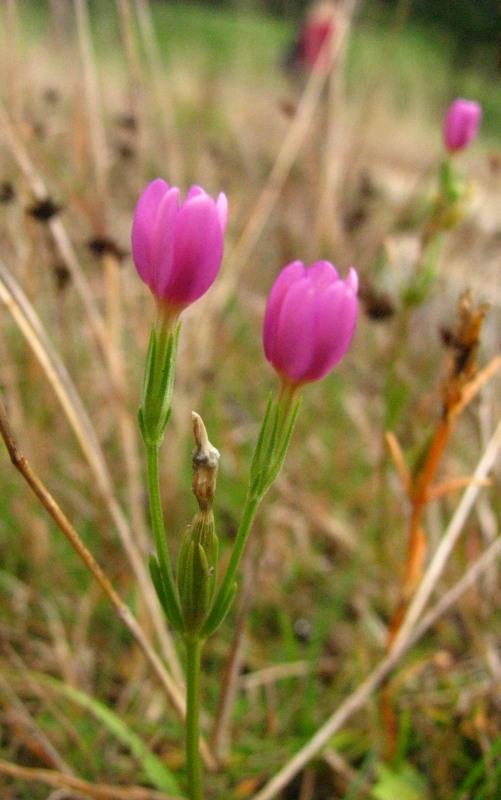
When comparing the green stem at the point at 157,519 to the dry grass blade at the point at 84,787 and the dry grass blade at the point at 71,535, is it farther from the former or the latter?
the dry grass blade at the point at 84,787

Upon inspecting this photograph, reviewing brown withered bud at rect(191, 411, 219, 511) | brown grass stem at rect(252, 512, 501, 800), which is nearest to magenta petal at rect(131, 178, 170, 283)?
brown withered bud at rect(191, 411, 219, 511)

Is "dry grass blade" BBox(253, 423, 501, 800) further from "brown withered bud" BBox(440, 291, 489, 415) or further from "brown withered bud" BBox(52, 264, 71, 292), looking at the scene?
"brown withered bud" BBox(52, 264, 71, 292)

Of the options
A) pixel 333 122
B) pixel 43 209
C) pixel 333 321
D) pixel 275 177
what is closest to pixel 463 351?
pixel 333 321

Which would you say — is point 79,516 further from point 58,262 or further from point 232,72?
point 232,72

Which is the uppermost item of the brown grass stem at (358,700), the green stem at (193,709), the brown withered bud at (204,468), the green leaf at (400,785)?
the brown withered bud at (204,468)

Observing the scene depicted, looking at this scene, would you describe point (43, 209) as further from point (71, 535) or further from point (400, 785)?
point (400, 785)

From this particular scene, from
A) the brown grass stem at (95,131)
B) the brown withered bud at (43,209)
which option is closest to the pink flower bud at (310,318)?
the brown withered bud at (43,209)

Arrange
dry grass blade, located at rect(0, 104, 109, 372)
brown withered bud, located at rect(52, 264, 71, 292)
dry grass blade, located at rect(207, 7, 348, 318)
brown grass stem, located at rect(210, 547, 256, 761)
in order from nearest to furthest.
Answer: brown grass stem, located at rect(210, 547, 256, 761) < dry grass blade, located at rect(0, 104, 109, 372) < brown withered bud, located at rect(52, 264, 71, 292) < dry grass blade, located at rect(207, 7, 348, 318)
